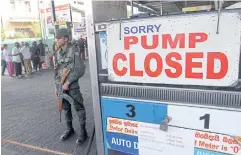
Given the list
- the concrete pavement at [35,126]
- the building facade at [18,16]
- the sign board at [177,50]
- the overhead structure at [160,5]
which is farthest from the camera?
the building facade at [18,16]

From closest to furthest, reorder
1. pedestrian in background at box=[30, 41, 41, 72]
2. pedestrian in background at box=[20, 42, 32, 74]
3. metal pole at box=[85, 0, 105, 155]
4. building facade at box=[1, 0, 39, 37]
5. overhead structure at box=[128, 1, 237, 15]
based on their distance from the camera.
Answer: metal pole at box=[85, 0, 105, 155] < overhead structure at box=[128, 1, 237, 15] < pedestrian in background at box=[20, 42, 32, 74] < pedestrian in background at box=[30, 41, 41, 72] < building facade at box=[1, 0, 39, 37]

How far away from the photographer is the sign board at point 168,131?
1638 mm

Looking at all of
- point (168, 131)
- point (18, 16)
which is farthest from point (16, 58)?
point (18, 16)

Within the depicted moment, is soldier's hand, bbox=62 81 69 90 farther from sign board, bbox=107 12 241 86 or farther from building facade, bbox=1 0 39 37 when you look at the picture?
building facade, bbox=1 0 39 37

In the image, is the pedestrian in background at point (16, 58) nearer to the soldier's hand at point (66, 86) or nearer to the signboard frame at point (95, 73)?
the soldier's hand at point (66, 86)

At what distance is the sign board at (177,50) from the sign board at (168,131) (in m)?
0.21

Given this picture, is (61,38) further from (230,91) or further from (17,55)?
(17,55)

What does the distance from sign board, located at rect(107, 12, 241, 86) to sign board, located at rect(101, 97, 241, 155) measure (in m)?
0.21

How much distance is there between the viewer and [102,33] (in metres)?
2.00

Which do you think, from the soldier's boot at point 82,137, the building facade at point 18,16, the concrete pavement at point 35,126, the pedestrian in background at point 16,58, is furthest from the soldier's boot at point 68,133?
the building facade at point 18,16

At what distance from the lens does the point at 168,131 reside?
72.9 inches

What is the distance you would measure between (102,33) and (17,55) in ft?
32.5

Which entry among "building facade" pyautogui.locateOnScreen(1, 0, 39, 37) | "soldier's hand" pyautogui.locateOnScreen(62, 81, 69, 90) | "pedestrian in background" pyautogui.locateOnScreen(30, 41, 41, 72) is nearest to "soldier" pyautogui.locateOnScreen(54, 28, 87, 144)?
"soldier's hand" pyautogui.locateOnScreen(62, 81, 69, 90)

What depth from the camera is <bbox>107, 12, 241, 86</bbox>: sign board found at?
155 centimetres
